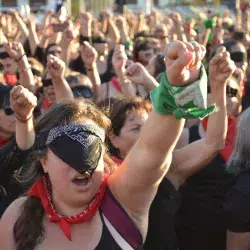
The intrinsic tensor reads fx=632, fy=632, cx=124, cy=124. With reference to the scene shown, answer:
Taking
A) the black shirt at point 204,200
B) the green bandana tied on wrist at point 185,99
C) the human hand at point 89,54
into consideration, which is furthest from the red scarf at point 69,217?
the human hand at point 89,54

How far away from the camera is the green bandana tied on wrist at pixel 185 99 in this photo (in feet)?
5.83

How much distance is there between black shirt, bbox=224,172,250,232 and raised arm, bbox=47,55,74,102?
1344mm

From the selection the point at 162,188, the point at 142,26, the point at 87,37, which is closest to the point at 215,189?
the point at 162,188

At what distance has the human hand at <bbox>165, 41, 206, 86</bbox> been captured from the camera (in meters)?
1.77

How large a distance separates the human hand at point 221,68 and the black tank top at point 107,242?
0.92 m

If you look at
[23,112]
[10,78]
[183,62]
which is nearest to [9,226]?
[23,112]

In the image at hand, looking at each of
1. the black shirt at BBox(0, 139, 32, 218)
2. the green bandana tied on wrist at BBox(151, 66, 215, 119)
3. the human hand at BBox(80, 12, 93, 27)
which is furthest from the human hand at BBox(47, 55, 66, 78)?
the human hand at BBox(80, 12, 93, 27)

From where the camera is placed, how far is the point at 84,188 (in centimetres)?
227

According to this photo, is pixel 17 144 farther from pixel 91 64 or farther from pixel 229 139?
pixel 91 64

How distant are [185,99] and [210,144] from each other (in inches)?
60.3

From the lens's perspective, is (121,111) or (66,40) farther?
(66,40)

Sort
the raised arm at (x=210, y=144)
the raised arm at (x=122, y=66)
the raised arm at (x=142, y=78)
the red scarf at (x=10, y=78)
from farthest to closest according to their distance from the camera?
the red scarf at (x=10, y=78)
the raised arm at (x=122, y=66)
the raised arm at (x=142, y=78)
the raised arm at (x=210, y=144)

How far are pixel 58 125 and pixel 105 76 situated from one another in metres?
4.70

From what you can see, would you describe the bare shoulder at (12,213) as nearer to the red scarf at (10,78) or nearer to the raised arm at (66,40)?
the red scarf at (10,78)
